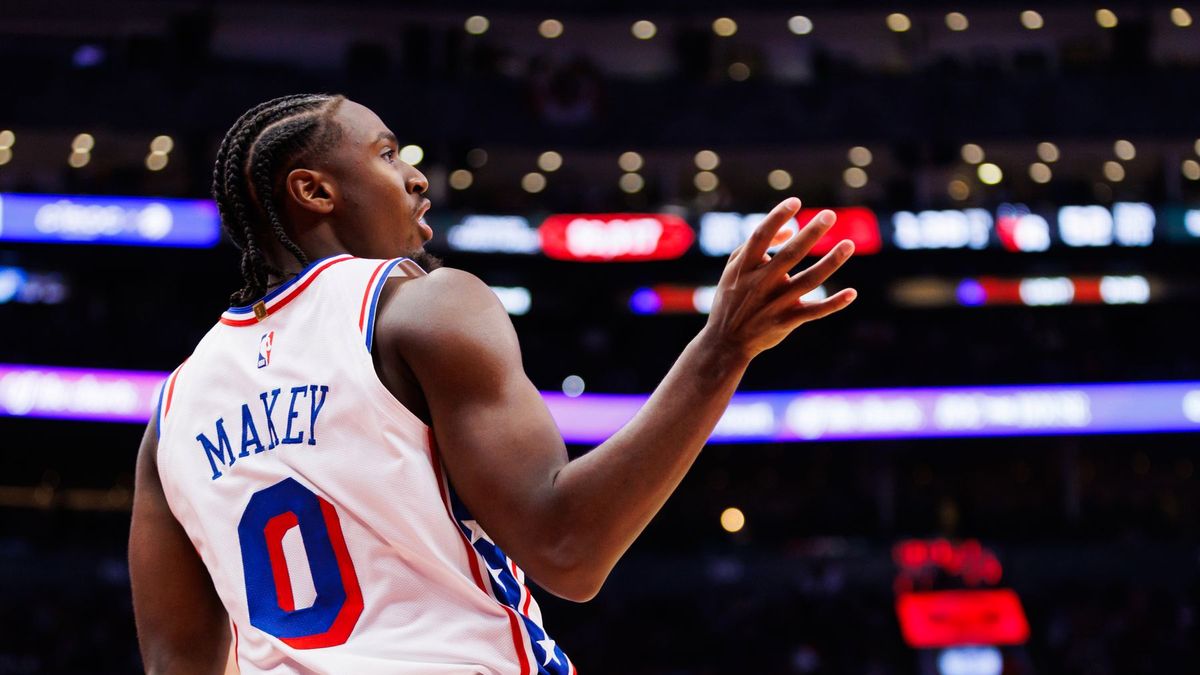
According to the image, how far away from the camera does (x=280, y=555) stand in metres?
1.83

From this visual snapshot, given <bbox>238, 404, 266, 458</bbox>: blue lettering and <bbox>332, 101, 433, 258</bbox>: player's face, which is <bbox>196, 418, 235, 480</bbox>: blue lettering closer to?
<bbox>238, 404, 266, 458</bbox>: blue lettering

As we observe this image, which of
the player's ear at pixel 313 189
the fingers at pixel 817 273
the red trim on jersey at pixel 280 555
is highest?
the fingers at pixel 817 273

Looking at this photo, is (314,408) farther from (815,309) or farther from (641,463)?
(815,309)

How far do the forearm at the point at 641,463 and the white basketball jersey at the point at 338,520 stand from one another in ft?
0.64

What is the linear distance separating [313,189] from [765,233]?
770 millimetres

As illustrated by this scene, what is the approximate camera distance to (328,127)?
2029mm

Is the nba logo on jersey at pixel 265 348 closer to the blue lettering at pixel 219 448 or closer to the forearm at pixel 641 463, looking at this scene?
the blue lettering at pixel 219 448

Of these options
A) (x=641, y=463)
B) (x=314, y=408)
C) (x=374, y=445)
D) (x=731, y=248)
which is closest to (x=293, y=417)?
(x=314, y=408)

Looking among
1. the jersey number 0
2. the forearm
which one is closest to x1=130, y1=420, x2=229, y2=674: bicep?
the jersey number 0

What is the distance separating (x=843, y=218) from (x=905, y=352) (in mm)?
2582

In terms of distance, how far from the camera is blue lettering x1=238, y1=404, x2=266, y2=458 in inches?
73.7

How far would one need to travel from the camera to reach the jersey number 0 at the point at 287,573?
175 centimetres

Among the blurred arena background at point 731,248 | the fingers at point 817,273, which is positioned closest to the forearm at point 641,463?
the fingers at point 817,273

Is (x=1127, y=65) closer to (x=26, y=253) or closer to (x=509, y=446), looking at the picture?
(x=26, y=253)
